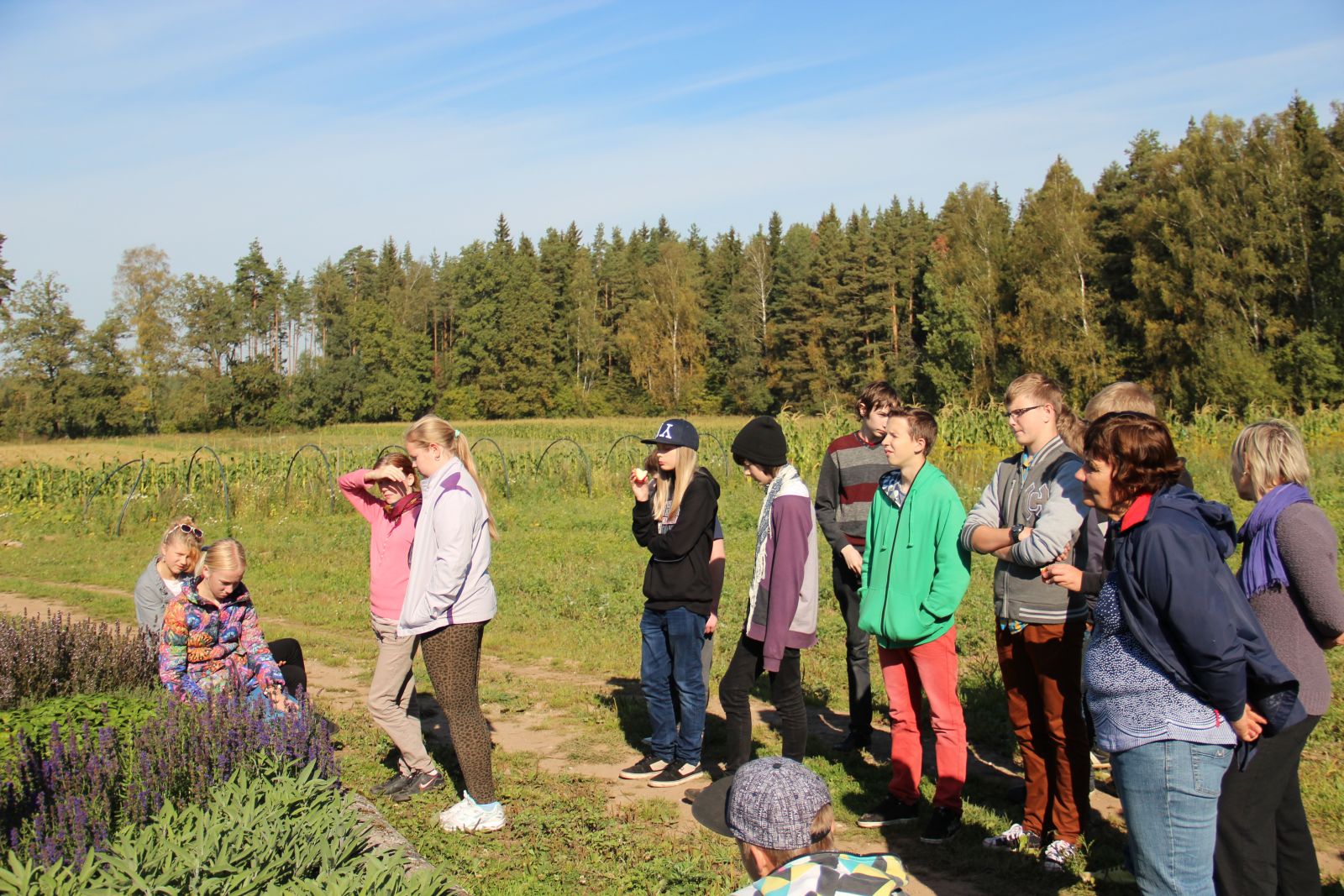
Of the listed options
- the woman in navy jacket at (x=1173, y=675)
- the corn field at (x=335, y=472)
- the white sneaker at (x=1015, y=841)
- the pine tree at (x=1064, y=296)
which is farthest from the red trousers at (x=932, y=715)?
the pine tree at (x=1064, y=296)

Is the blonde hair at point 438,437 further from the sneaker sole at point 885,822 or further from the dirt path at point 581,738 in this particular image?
the sneaker sole at point 885,822

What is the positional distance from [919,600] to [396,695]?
9.13 feet

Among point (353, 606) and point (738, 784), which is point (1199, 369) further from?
point (738, 784)

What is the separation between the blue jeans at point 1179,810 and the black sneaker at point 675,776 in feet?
9.91

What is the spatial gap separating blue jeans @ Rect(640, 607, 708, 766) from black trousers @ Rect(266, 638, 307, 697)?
2255 mm

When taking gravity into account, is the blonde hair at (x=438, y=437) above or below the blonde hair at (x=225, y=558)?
above

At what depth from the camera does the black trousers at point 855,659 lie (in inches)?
236

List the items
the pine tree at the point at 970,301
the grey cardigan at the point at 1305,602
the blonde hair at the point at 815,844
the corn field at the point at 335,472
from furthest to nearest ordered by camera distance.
Answer: the pine tree at the point at 970,301
the corn field at the point at 335,472
the grey cardigan at the point at 1305,602
the blonde hair at the point at 815,844

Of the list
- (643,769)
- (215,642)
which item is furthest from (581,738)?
(215,642)

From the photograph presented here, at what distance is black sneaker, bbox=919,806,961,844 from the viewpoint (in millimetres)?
4617

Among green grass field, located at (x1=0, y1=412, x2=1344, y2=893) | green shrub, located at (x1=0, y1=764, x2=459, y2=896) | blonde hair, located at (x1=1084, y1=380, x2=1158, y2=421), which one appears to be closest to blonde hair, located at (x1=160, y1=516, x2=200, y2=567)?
green grass field, located at (x1=0, y1=412, x2=1344, y2=893)

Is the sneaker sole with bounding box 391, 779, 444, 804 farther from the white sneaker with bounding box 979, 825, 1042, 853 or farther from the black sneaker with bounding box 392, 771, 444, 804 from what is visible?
the white sneaker with bounding box 979, 825, 1042, 853

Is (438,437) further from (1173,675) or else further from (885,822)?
(1173,675)

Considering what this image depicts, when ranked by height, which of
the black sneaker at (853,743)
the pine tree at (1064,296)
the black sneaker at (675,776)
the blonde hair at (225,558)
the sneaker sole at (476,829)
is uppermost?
the pine tree at (1064,296)
